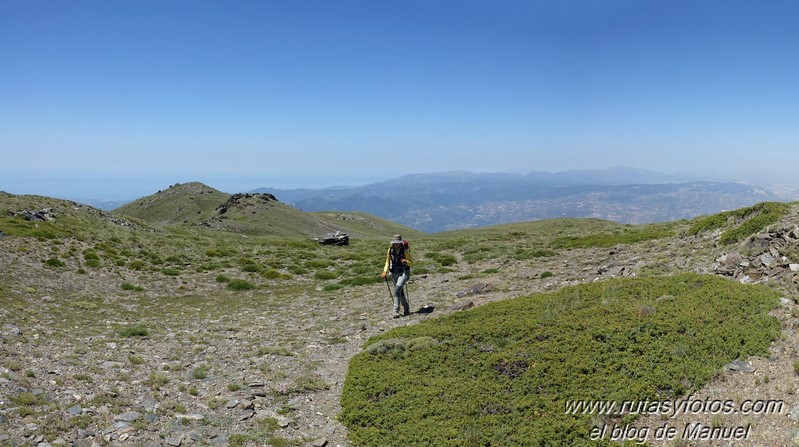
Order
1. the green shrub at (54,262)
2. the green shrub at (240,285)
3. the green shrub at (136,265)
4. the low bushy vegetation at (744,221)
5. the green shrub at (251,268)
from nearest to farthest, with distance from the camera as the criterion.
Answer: the low bushy vegetation at (744,221), the green shrub at (54,262), the green shrub at (240,285), the green shrub at (136,265), the green shrub at (251,268)

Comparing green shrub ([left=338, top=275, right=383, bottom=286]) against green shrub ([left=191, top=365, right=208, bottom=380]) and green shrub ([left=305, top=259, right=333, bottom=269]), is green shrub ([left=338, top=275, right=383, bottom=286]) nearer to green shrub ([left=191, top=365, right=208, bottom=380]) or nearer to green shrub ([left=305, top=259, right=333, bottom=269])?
green shrub ([left=305, top=259, right=333, bottom=269])

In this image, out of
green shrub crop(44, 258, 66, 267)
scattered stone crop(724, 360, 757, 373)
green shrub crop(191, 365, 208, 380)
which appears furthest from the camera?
green shrub crop(44, 258, 66, 267)

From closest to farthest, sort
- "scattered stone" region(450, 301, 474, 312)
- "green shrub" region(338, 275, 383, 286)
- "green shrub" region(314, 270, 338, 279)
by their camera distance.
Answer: "scattered stone" region(450, 301, 474, 312), "green shrub" region(338, 275, 383, 286), "green shrub" region(314, 270, 338, 279)

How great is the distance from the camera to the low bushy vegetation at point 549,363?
9953 millimetres

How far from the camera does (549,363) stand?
38.9ft

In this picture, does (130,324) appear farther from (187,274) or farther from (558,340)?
(558,340)

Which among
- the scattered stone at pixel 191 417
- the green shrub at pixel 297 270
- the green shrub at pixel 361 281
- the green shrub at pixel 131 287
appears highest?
the green shrub at pixel 131 287

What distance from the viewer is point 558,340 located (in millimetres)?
13055

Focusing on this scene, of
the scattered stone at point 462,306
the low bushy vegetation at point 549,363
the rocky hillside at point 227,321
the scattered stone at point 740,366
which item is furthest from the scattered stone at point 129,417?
the scattered stone at point 740,366

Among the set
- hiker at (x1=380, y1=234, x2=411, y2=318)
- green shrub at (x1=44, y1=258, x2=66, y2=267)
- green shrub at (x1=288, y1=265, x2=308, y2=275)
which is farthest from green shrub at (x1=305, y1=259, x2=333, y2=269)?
hiker at (x1=380, y1=234, x2=411, y2=318)

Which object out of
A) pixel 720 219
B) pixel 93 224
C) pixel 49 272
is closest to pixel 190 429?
pixel 49 272

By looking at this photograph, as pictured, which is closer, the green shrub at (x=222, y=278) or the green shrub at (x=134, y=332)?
the green shrub at (x=134, y=332)

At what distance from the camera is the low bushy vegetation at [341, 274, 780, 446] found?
995 centimetres

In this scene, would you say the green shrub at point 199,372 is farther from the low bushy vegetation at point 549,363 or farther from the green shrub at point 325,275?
the green shrub at point 325,275
